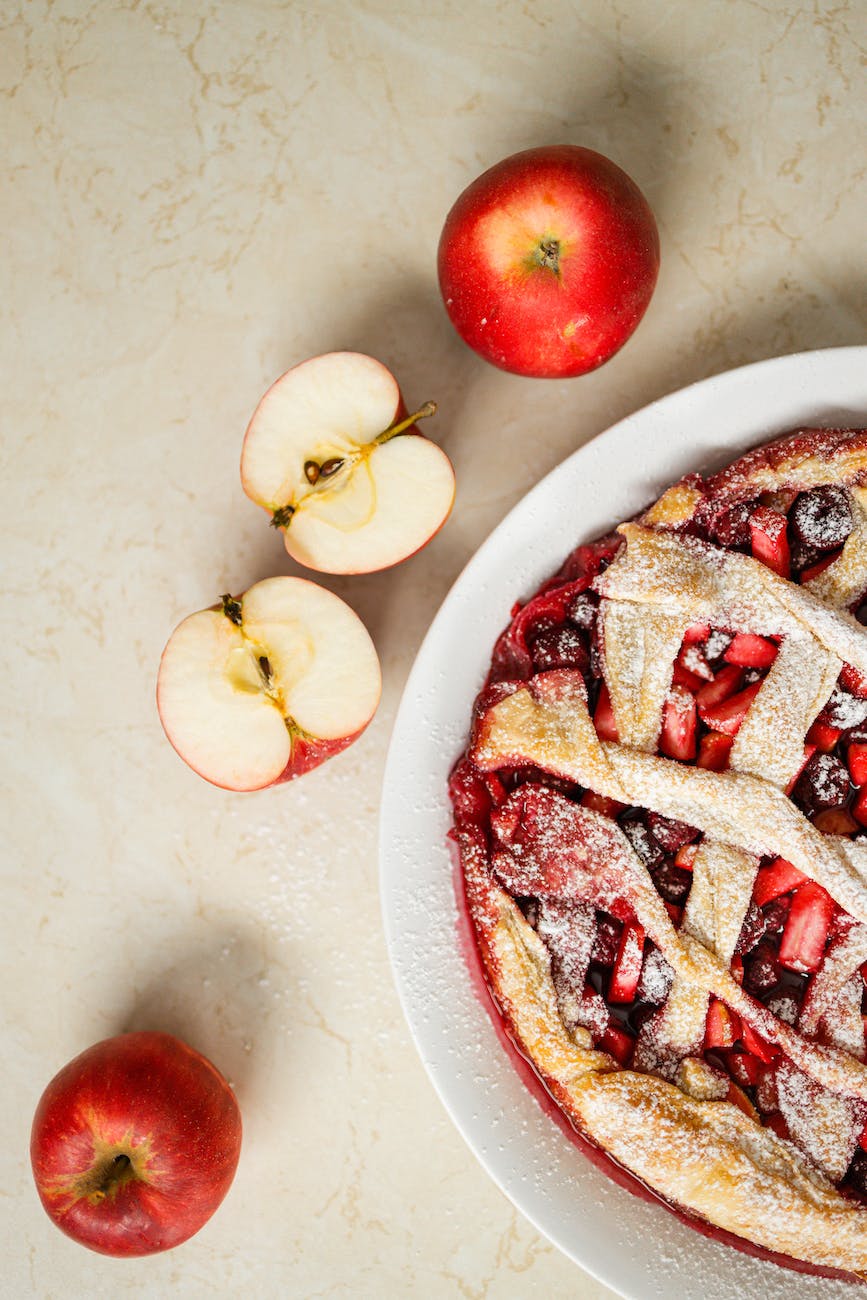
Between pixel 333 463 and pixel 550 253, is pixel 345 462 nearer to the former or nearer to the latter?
pixel 333 463

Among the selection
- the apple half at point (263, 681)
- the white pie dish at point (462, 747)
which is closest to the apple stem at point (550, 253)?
the white pie dish at point (462, 747)

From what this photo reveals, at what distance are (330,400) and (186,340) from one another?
0.95 ft

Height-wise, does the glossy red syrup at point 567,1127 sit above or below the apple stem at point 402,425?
below

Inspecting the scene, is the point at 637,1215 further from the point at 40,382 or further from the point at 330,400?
the point at 40,382

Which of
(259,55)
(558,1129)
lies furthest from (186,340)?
(558,1129)

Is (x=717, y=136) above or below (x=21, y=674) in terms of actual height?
above

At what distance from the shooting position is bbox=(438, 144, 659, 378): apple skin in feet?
3.59

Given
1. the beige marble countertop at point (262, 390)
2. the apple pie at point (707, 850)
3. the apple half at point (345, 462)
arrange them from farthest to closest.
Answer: the beige marble countertop at point (262, 390)
the apple half at point (345, 462)
the apple pie at point (707, 850)

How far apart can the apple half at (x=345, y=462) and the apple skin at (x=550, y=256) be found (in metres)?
0.13

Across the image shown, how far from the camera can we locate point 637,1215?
111 cm

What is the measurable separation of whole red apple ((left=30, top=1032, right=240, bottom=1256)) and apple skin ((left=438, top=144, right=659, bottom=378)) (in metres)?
0.92

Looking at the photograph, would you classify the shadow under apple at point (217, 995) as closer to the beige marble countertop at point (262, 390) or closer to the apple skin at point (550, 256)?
the beige marble countertop at point (262, 390)

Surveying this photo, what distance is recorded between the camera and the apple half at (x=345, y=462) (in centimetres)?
115

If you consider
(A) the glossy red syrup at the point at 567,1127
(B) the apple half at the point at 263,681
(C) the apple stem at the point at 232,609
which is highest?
(C) the apple stem at the point at 232,609
